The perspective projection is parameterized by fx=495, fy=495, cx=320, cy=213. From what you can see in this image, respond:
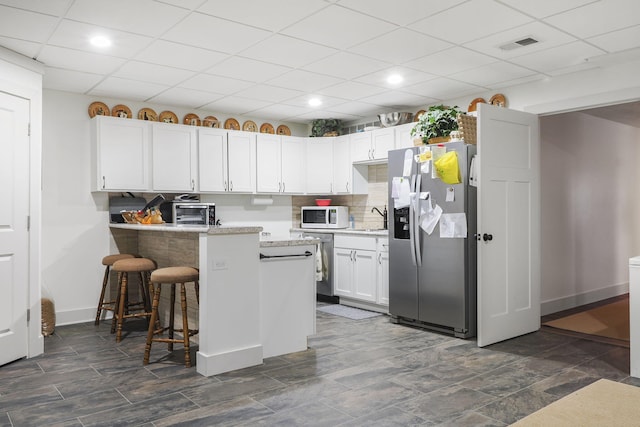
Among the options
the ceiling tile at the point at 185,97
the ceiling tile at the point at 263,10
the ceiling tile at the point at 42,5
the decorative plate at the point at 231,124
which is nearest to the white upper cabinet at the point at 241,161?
the decorative plate at the point at 231,124

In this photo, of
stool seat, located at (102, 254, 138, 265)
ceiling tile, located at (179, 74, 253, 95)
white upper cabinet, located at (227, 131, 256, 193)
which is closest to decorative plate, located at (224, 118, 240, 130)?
white upper cabinet, located at (227, 131, 256, 193)

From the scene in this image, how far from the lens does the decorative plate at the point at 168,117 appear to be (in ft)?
19.3

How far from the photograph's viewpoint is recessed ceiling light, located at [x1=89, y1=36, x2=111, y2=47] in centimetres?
370

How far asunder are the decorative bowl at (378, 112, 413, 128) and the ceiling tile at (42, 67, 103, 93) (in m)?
3.15

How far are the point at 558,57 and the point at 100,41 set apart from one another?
12.2ft

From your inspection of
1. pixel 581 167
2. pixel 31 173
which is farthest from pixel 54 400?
pixel 581 167

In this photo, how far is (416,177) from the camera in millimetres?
4855

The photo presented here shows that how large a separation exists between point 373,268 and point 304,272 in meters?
1.70

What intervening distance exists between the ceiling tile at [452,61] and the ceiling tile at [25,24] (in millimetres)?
2848

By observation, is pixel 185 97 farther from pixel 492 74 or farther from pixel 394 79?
pixel 492 74

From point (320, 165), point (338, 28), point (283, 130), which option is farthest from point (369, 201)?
point (338, 28)

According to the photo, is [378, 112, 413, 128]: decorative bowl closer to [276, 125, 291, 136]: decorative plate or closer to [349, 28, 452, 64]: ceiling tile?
[276, 125, 291, 136]: decorative plate

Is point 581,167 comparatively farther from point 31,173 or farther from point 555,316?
point 31,173

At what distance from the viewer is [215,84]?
5008 mm
